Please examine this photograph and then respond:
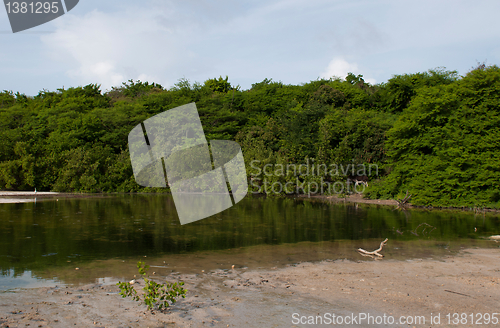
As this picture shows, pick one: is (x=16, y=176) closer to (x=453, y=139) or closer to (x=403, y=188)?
(x=403, y=188)

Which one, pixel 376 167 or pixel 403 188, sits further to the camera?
pixel 376 167

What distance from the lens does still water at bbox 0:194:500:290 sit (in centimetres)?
793

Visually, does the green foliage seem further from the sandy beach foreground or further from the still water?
the sandy beach foreground

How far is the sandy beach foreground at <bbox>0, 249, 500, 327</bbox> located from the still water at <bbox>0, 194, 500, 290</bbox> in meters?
1.02

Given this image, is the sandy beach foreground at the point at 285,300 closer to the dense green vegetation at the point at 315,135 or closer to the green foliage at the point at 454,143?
the green foliage at the point at 454,143

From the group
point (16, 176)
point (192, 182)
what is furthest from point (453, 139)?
point (16, 176)

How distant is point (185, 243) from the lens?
10695 mm

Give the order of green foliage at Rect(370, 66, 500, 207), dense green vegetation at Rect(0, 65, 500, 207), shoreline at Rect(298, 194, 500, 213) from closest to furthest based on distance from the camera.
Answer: green foliage at Rect(370, 66, 500, 207), shoreline at Rect(298, 194, 500, 213), dense green vegetation at Rect(0, 65, 500, 207)

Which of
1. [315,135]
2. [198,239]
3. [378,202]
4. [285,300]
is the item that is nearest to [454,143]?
[378,202]

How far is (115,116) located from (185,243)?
30590 millimetres

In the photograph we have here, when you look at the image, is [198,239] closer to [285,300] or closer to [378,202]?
[285,300]

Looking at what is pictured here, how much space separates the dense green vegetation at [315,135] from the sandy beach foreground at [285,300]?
14482 millimetres

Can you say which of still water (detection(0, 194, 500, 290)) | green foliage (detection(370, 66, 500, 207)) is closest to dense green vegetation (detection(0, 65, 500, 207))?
green foliage (detection(370, 66, 500, 207))

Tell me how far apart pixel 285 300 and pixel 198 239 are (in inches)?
234
